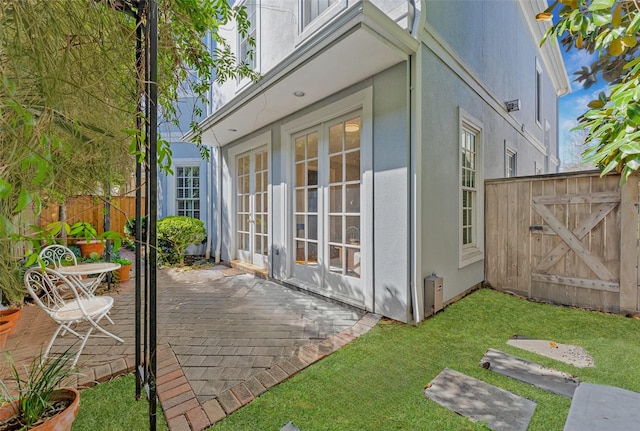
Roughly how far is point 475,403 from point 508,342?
3.82 feet

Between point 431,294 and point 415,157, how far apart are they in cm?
157

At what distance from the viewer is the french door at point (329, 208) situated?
12.2 feet

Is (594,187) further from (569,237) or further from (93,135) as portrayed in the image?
(93,135)

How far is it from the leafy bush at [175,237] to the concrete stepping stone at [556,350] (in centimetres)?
615

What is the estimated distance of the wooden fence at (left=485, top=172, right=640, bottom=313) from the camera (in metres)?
3.42

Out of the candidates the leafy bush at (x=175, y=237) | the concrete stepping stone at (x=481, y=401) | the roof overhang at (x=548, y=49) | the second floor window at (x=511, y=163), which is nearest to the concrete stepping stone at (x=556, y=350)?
the concrete stepping stone at (x=481, y=401)

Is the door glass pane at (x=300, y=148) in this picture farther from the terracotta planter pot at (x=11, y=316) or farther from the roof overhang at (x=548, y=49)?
the roof overhang at (x=548, y=49)

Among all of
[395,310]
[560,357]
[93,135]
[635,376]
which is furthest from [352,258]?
[93,135]

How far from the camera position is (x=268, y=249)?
5.04m

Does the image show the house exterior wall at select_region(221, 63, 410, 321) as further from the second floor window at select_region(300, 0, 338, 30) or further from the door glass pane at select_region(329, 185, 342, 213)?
the second floor window at select_region(300, 0, 338, 30)

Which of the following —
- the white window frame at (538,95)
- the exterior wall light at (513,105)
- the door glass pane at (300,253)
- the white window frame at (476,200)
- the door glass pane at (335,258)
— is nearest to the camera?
the door glass pane at (335,258)

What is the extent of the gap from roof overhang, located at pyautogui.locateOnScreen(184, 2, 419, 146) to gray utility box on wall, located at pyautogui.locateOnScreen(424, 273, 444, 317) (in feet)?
8.22

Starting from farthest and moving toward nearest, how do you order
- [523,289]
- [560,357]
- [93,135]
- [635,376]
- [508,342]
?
1. [523,289]
2. [508,342]
3. [560,357]
4. [635,376]
5. [93,135]

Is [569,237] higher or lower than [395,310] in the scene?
higher
